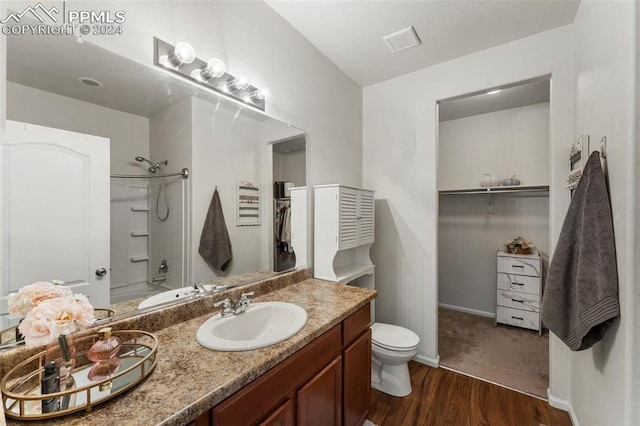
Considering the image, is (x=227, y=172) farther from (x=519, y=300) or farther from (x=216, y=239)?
(x=519, y=300)

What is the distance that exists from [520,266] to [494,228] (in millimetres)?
587

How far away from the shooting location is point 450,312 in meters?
3.61

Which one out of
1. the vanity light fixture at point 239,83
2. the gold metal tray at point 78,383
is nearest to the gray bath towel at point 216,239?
the gold metal tray at point 78,383

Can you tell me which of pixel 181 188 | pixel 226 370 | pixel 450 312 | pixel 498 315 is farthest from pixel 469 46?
pixel 450 312

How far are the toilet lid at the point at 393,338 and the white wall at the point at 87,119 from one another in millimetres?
1907

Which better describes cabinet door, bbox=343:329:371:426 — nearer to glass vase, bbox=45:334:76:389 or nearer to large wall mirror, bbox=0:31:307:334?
large wall mirror, bbox=0:31:307:334

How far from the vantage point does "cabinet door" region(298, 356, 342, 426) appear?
111cm

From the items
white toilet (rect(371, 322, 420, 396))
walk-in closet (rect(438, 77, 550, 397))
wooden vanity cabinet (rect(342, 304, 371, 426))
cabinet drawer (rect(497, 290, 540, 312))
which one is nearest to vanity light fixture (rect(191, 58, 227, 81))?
Result: wooden vanity cabinet (rect(342, 304, 371, 426))

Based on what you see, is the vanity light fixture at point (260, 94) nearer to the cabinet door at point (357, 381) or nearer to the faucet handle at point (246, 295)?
the faucet handle at point (246, 295)

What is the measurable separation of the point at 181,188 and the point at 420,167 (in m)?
2.02

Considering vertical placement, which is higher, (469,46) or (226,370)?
(469,46)

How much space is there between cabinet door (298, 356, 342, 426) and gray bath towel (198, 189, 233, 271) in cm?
75

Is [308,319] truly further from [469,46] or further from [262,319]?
[469,46]

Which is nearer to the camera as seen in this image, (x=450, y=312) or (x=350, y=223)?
(x=350, y=223)
